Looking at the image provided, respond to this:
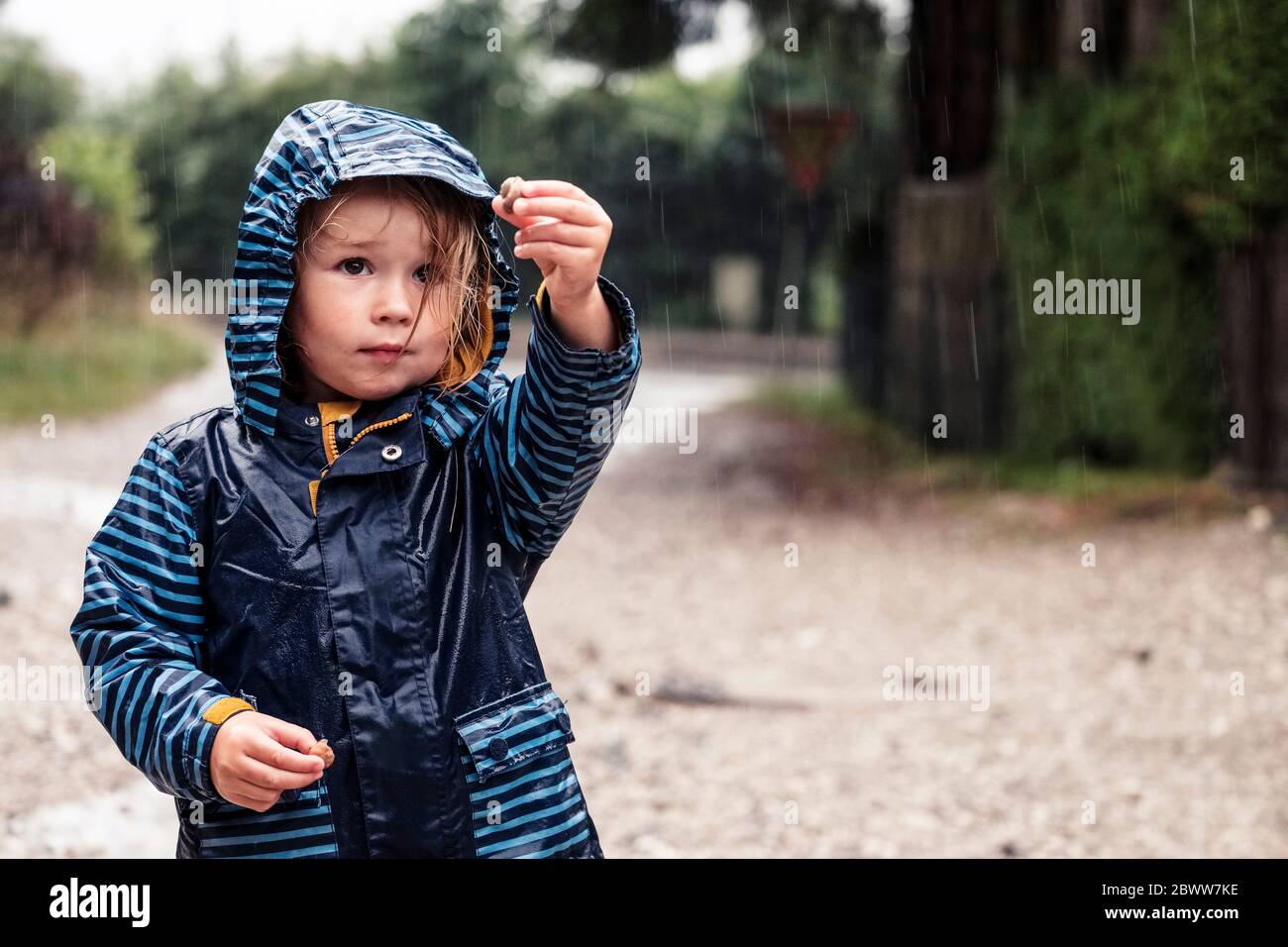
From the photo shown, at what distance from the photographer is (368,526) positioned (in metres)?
2.00

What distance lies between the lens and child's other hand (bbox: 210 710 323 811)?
1.77m

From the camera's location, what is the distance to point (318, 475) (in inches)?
79.7

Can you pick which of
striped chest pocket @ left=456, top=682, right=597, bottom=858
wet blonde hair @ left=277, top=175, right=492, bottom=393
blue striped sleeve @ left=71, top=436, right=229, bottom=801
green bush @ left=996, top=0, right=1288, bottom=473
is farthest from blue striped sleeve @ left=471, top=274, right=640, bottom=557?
green bush @ left=996, top=0, right=1288, bottom=473

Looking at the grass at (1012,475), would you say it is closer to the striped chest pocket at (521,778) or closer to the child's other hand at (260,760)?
the striped chest pocket at (521,778)

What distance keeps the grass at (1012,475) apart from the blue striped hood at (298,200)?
718 cm

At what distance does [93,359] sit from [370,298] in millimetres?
16101

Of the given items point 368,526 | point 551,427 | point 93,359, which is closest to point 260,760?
point 368,526

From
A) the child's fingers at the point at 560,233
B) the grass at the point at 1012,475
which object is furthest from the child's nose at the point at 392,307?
the grass at the point at 1012,475

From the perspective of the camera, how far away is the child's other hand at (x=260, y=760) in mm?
1768

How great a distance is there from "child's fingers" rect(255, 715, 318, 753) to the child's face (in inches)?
19.8

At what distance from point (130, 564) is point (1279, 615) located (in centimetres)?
579

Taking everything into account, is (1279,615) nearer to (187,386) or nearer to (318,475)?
(318,475)

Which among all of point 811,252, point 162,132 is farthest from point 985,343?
point 162,132

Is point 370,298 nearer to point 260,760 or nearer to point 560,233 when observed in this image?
point 560,233
